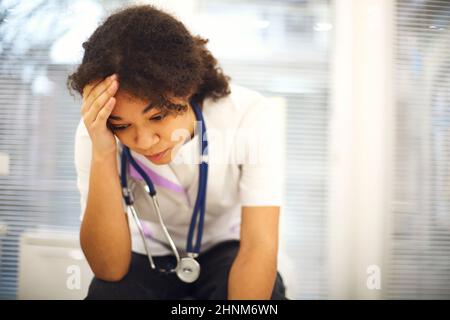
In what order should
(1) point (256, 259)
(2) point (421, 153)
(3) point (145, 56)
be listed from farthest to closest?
1. (2) point (421, 153)
2. (1) point (256, 259)
3. (3) point (145, 56)

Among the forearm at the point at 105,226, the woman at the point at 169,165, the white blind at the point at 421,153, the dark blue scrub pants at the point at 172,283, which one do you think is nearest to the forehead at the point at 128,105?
the woman at the point at 169,165

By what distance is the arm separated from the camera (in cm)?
72

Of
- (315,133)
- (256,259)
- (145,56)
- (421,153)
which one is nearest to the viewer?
(145,56)

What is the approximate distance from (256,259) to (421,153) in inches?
21.3

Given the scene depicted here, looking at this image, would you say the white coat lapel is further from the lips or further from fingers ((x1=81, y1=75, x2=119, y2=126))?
fingers ((x1=81, y1=75, x2=119, y2=126))

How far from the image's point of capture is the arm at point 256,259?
2.35ft

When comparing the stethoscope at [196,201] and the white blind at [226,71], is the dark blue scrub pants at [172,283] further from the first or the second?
A: the white blind at [226,71]

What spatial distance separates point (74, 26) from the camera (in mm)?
814

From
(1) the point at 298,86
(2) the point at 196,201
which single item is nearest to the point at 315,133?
(1) the point at 298,86

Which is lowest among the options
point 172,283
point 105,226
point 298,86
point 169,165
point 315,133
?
point 172,283

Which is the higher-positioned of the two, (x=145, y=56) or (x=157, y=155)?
(x=145, y=56)

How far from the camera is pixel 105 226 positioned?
0.73 m

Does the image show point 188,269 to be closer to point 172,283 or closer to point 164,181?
point 172,283
